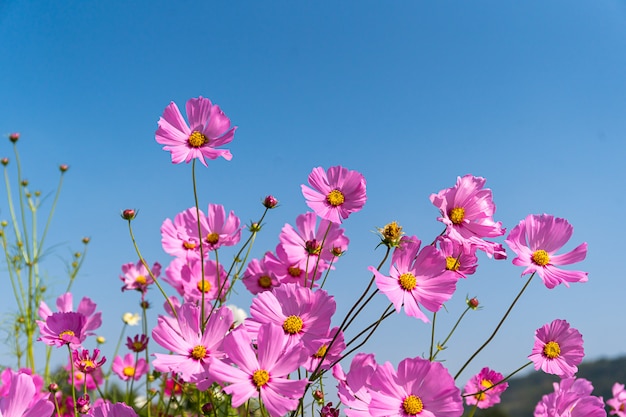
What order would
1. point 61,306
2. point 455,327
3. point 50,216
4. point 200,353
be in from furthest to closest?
point 50,216, point 61,306, point 455,327, point 200,353

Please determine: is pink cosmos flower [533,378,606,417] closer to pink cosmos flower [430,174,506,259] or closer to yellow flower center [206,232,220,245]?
pink cosmos flower [430,174,506,259]

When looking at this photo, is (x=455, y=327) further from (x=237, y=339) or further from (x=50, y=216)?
(x=50, y=216)

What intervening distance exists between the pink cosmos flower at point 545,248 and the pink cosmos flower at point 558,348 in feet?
0.44

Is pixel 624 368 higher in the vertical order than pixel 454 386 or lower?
higher

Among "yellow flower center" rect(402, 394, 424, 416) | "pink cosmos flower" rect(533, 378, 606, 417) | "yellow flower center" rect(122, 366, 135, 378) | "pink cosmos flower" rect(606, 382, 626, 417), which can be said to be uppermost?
"yellow flower center" rect(122, 366, 135, 378)

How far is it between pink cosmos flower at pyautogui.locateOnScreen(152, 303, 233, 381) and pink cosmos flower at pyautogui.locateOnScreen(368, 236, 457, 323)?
265mm

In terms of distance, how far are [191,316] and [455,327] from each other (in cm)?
61

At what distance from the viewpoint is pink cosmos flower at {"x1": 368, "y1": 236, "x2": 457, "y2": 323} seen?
100 cm

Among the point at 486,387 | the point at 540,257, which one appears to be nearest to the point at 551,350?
the point at 540,257

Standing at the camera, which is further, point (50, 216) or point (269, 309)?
point (50, 216)

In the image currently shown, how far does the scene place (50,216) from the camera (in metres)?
2.59

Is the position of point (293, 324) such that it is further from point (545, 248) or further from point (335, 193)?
point (545, 248)

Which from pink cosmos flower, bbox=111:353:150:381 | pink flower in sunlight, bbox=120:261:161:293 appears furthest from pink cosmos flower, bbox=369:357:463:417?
pink cosmos flower, bbox=111:353:150:381

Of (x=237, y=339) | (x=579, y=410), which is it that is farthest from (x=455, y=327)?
(x=237, y=339)
